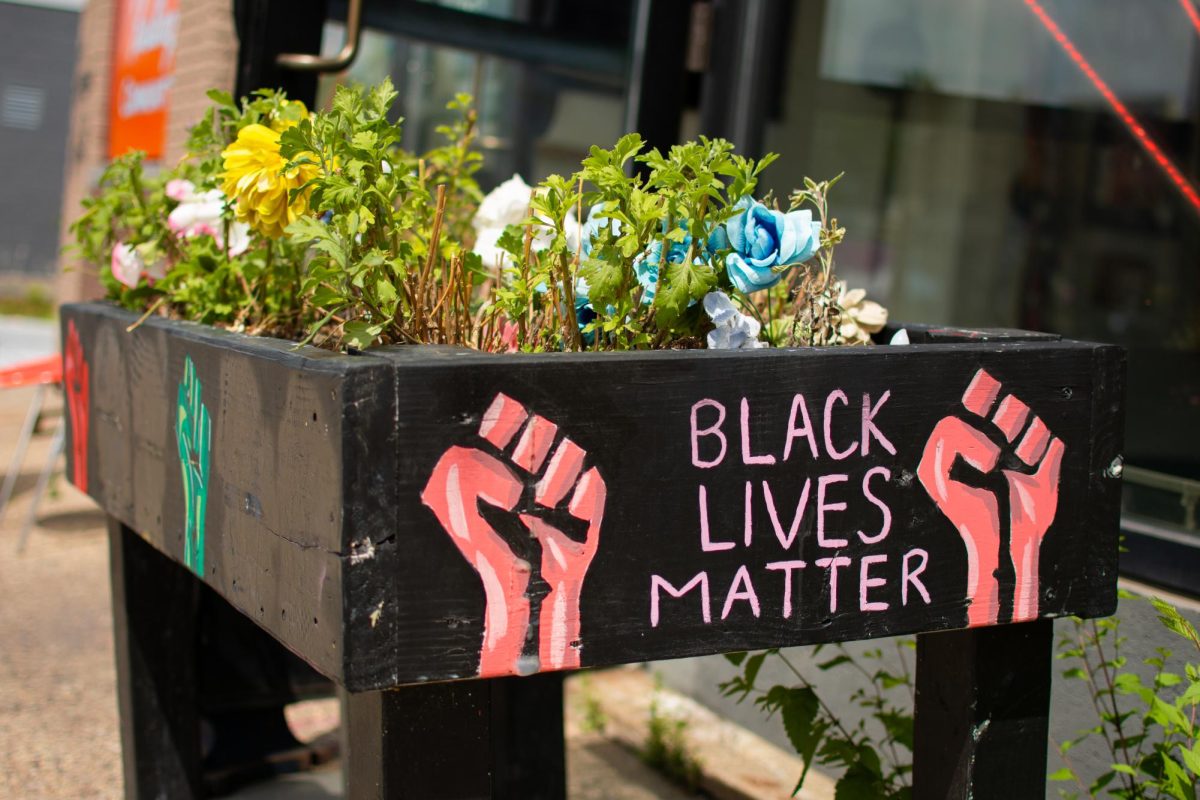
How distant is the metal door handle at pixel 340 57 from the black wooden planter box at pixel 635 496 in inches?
48.0

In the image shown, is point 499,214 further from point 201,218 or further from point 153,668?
point 153,668

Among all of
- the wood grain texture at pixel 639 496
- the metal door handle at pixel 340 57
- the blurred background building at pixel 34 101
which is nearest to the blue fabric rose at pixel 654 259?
the wood grain texture at pixel 639 496

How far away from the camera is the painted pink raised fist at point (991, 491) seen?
1.53 metres

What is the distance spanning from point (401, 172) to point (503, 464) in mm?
475

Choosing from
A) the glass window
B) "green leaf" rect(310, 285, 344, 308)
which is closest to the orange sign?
the glass window

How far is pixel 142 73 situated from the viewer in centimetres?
753

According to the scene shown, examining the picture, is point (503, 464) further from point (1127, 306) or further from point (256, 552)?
point (1127, 306)

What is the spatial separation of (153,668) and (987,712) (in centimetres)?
152

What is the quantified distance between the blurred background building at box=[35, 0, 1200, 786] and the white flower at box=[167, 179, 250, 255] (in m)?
0.76

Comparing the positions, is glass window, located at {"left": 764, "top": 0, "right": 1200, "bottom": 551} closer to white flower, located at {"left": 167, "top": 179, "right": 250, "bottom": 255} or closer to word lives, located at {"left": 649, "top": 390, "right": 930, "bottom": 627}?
word lives, located at {"left": 649, "top": 390, "right": 930, "bottom": 627}

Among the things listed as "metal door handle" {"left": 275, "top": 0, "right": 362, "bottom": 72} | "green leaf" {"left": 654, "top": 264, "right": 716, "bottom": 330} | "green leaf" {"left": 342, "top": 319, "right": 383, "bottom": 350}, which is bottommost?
"green leaf" {"left": 342, "top": 319, "right": 383, "bottom": 350}

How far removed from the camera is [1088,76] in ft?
11.7

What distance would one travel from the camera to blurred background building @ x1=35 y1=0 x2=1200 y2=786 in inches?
131

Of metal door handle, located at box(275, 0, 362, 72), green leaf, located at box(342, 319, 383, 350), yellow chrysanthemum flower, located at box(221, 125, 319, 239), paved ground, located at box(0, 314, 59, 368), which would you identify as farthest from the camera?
paved ground, located at box(0, 314, 59, 368)
